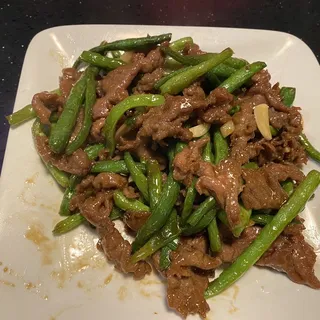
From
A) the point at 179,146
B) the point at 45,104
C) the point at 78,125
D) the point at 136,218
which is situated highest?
the point at 45,104

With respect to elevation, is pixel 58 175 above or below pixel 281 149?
above

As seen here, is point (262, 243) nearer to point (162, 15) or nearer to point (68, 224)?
point (68, 224)

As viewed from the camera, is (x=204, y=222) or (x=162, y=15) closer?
(x=204, y=222)

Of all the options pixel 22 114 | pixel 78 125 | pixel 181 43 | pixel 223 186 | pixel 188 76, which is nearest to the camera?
pixel 223 186

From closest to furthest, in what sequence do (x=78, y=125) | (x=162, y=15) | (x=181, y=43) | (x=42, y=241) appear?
(x=42, y=241) < (x=78, y=125) < (x=181, y=43) < (x=162, y=15)

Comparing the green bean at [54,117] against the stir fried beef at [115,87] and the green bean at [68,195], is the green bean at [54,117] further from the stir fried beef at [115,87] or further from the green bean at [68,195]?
the green bean at [68,195]

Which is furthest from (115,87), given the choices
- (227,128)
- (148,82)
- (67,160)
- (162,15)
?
(162,15)
